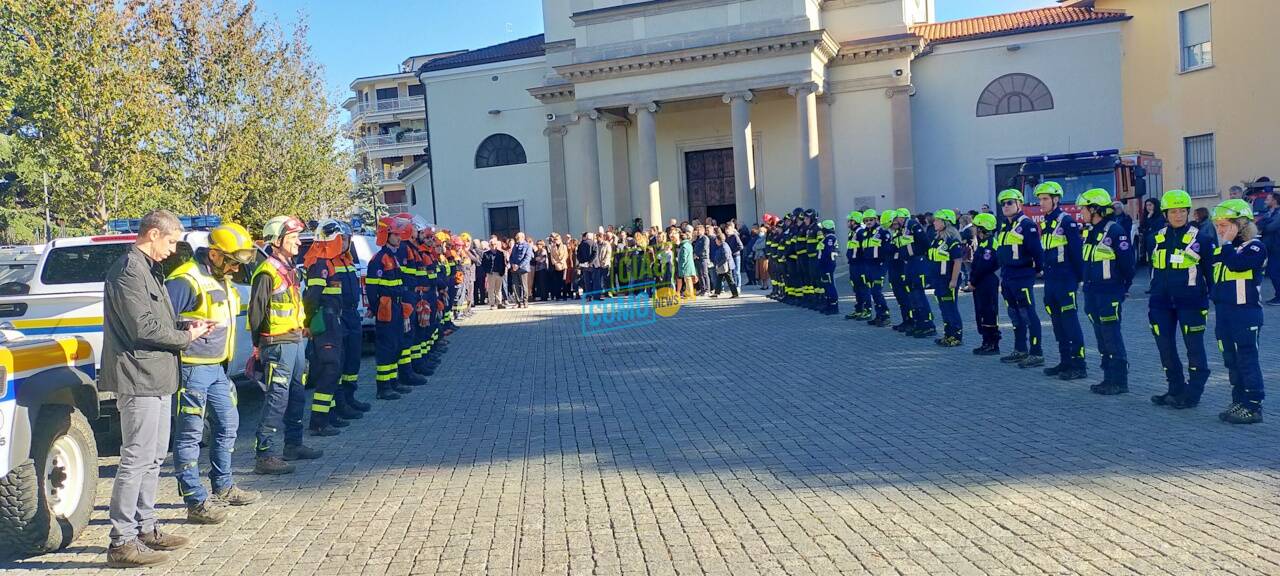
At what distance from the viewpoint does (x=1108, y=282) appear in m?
9.17

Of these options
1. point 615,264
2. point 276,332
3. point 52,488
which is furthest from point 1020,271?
point 615,264

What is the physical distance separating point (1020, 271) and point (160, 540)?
909 cm

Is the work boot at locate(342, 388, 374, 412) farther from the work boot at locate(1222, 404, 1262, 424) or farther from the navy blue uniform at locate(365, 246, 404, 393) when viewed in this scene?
the work boot at locate(1222, 404, 1262, 424)

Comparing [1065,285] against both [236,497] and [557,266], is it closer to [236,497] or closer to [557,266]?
[236,497]

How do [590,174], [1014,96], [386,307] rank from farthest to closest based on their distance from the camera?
1. [590,174]
2. [1014,96]
3. [386,307]

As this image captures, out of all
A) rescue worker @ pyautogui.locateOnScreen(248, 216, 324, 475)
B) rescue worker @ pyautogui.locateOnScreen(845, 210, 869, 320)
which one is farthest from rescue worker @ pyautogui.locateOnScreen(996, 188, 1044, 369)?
rescue worker @ pyautogui.locateOnScreen(248, 216, 324, 475)

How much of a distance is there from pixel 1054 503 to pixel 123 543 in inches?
203

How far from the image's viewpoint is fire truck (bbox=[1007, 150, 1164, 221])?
24.0m

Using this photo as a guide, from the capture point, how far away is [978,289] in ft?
39.2

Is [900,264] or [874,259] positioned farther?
[874,259]

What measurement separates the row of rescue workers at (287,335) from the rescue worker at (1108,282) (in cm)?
698

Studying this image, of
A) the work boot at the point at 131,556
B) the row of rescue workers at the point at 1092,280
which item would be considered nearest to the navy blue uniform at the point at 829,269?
the row of rescue workers at the point at 1092,280

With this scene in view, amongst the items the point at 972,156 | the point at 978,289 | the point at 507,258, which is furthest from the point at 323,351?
the point at 972,156

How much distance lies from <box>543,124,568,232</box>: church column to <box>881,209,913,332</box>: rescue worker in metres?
25.6
